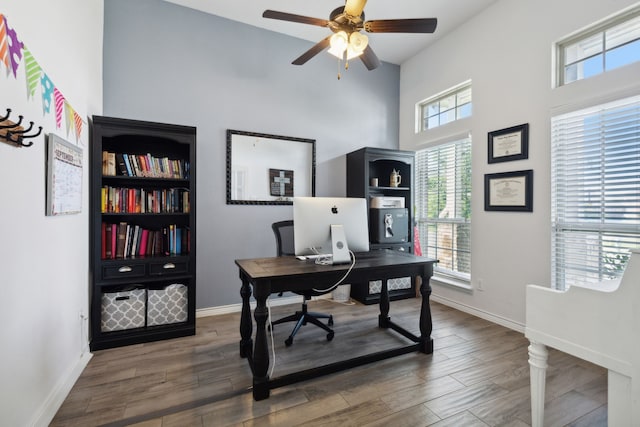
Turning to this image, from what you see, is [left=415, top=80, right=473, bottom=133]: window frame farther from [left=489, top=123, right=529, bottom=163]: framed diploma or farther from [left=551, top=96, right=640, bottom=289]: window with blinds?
[left=551, top=96, right=640, bottom=289]: window with blinds

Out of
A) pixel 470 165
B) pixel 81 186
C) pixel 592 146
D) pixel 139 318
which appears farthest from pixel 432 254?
pixel 81 186

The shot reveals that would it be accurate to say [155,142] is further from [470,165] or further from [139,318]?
[470,165]

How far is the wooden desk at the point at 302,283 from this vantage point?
1729mm

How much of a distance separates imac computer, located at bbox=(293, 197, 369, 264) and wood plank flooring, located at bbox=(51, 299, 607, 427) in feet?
2.79

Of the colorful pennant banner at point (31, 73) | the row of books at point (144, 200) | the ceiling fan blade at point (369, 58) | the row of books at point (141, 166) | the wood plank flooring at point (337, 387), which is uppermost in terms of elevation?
the ceiling fan blade at point (369, 58)

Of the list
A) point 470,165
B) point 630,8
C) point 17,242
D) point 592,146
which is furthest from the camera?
point 470,165

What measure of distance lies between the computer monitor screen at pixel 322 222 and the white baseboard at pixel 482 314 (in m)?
1.84

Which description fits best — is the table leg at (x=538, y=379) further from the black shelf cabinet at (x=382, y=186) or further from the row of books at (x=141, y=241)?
the row of books at (x=141, y=241)

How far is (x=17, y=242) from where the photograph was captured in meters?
1.28

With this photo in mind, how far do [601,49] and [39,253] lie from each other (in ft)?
13.5

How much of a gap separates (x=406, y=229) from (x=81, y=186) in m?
3.38

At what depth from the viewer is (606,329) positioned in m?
1.13

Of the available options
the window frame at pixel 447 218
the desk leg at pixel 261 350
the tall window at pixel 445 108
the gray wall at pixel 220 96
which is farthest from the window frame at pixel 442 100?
the desk leg at pixel 261 350

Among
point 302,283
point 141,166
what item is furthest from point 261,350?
point 141,166
